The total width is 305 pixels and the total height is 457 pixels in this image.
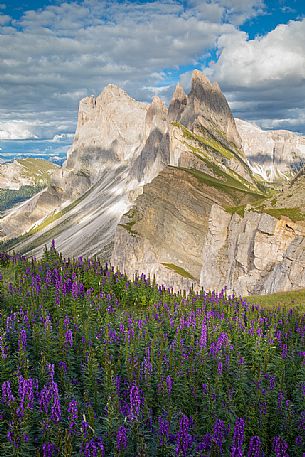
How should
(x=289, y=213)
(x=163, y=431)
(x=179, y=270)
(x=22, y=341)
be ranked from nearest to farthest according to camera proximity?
(x=163, y=431) < (x=22, y=341) < (x=289, y=213) < (x=179, y=270)

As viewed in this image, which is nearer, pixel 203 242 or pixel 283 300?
pixel 283 300

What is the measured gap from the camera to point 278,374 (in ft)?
44.3

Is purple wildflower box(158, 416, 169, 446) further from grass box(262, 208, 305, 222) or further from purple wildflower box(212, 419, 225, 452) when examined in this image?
grass box(262, 208, 305, 222)

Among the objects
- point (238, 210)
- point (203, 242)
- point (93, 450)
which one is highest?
point (238, 210)

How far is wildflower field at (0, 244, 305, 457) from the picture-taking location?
8375mm

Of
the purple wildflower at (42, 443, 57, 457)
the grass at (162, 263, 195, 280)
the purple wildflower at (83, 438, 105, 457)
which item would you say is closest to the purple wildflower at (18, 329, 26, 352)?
the purple wildflower at (42, 443, 57, 457)

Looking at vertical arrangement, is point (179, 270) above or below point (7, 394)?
below

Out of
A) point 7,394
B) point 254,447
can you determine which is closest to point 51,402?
point 7,394

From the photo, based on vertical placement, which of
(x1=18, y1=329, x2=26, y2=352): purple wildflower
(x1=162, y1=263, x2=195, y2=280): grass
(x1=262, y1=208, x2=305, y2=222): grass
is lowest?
(x1=162, y1=263, x2=195, y2=280): grass

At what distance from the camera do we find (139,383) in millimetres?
11859

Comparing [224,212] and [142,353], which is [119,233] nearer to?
[224,212]

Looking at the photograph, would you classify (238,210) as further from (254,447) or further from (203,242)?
(254,447)

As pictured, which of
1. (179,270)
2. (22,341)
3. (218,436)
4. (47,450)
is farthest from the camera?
(179,270)

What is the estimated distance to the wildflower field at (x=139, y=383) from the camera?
27.5 feet
